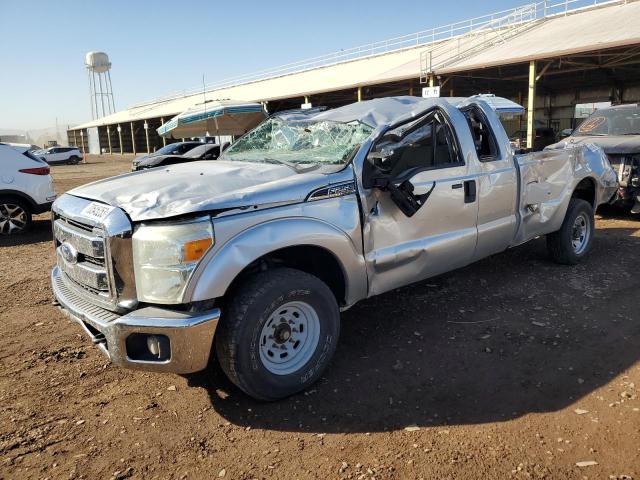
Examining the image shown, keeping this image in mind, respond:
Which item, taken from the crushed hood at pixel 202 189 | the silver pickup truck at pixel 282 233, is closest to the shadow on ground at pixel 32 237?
the silver pickup truck at pixel 282 233

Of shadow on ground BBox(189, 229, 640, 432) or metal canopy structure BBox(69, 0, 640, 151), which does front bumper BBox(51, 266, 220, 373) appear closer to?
shadow on ground BBox(189, 229, 640, 432)

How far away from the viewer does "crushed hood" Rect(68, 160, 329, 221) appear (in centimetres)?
285

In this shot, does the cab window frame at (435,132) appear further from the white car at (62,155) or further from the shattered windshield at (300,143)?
the white car at (62,155)

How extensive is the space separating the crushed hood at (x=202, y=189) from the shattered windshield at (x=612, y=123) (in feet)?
26.1

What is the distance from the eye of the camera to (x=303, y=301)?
3.18 meters

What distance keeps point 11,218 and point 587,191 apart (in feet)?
29.9

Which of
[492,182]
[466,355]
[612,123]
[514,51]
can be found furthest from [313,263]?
[514,51]

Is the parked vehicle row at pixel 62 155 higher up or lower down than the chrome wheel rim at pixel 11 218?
higher up

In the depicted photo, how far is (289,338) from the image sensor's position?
127 inches

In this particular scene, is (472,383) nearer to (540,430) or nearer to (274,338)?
(540,430)

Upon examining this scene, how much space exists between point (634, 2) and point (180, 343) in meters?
25.6

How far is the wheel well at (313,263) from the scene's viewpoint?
10.7 feet

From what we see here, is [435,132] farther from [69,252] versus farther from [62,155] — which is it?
[62,155]

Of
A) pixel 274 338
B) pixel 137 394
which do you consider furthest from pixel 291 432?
pixel 137 394
